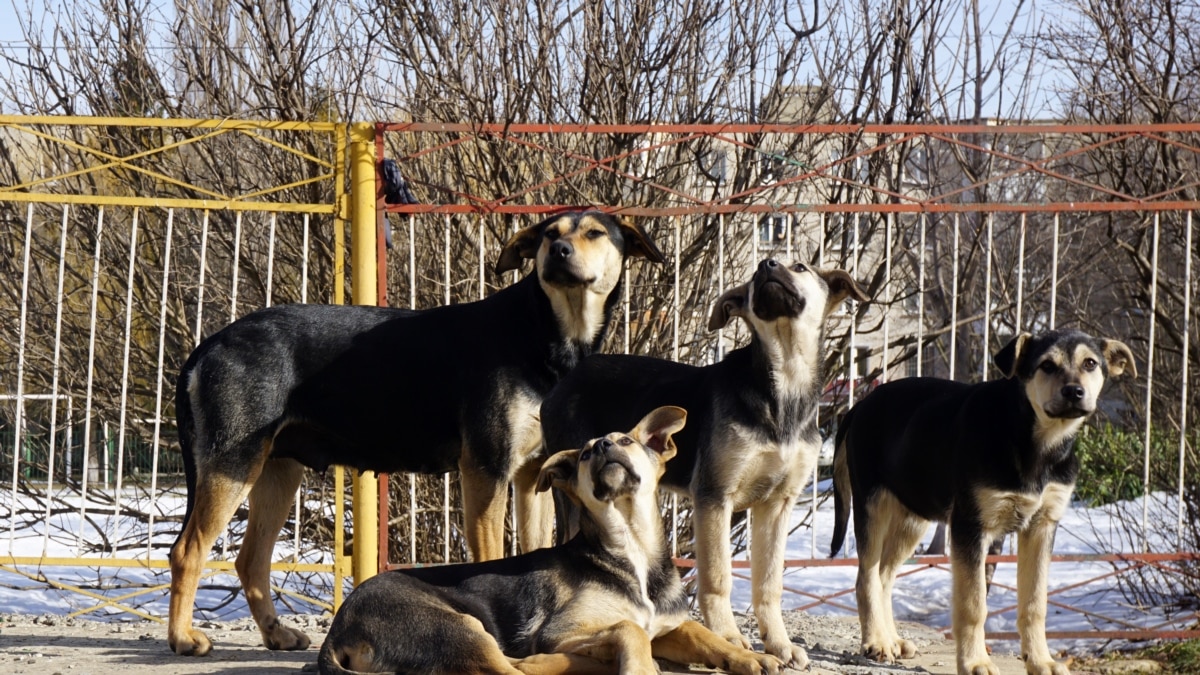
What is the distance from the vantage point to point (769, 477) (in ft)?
18.8

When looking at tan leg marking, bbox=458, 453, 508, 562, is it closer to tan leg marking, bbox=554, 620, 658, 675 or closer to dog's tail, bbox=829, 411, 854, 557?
tan leg marking, bbox=554, 620, 658, 675

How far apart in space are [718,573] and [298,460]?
218cm

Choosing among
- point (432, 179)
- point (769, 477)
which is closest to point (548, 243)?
point (769, 477)

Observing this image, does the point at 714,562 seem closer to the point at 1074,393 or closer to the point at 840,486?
the point at 840,486

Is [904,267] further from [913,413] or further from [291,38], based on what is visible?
[291,38]

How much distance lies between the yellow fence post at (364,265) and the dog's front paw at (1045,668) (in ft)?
11.7

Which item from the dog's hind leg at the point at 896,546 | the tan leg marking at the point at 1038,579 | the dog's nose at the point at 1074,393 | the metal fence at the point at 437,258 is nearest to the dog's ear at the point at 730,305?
the dog's hind leg at the point at 896,546

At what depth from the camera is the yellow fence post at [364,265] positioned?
24.2 feet

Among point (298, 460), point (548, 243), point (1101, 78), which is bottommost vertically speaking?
point (298, 460)

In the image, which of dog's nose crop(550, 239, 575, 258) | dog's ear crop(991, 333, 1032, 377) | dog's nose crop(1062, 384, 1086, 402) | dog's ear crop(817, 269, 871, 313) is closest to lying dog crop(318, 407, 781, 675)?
dog's nose crop(550, 239, 575, 258)

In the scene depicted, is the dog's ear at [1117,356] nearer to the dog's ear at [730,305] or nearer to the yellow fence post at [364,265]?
the dog's ear at [730,305]

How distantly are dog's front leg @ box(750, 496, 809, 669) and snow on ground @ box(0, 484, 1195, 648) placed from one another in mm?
3322

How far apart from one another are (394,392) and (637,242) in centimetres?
139

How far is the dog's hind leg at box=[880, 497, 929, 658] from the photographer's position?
21.4 feet
